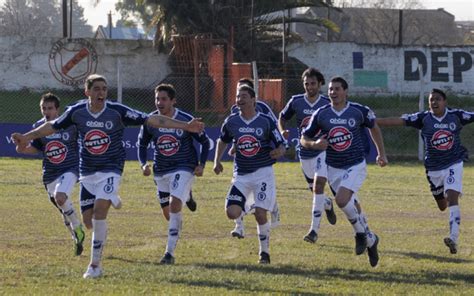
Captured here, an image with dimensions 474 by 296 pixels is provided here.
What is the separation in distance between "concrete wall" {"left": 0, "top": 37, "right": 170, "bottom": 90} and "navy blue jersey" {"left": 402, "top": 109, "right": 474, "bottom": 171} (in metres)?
23.6

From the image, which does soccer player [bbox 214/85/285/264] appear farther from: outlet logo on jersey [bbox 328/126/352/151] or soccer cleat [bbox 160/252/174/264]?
soccer cleat [bbox 160/252/174/264]

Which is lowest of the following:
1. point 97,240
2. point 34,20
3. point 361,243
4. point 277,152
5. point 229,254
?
point 229,254

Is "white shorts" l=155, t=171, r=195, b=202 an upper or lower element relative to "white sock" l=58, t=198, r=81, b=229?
upper

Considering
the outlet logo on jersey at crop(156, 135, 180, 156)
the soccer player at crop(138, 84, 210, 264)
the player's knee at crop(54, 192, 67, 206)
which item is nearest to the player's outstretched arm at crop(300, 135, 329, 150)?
the soccer player at crop(138, 84, 210, 264)

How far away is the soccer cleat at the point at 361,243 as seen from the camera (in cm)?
1093

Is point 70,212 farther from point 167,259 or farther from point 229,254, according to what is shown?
point 229,254

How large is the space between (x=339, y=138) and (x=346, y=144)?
0.10 m

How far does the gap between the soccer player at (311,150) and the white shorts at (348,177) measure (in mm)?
1409

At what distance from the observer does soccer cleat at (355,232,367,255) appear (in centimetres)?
1093

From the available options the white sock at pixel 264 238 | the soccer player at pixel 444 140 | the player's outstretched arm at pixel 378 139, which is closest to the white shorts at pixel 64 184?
the white sock at pixel 264 238

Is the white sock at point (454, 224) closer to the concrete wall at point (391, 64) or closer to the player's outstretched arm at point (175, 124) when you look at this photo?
the player's outstretched arm at point (175, 124)

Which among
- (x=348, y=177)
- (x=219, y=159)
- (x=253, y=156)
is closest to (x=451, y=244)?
(x=348, y=177)

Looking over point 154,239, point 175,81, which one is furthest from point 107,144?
point 175,81

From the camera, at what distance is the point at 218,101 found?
3162cm
